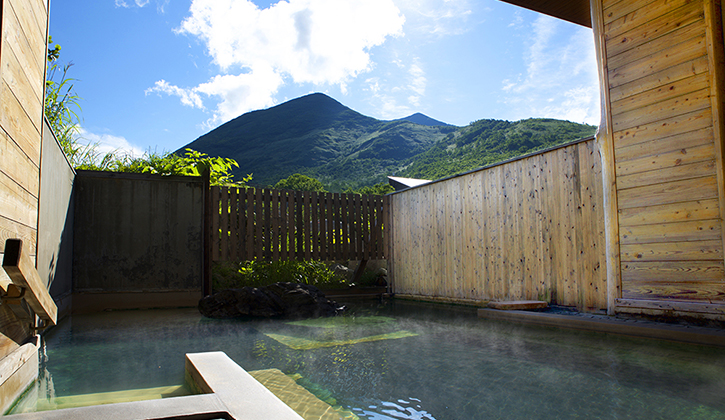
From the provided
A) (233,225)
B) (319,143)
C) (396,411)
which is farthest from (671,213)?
(319,143)

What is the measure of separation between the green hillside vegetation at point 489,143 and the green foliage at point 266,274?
23.3m

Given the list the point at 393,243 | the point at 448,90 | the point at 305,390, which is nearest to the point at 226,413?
the point at 305,390

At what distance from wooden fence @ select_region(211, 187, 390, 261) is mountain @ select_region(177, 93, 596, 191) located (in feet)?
84.0

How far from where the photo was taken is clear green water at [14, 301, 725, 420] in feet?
5.54

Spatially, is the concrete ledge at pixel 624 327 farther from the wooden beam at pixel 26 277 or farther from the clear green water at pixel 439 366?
the wooden beam at pixel 26 277

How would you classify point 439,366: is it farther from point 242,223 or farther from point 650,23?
point 242,223

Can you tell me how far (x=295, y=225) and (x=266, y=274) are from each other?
101cm

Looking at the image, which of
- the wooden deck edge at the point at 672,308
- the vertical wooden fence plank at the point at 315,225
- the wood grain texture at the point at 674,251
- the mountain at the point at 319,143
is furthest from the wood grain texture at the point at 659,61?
the mountain at the point at 319,143

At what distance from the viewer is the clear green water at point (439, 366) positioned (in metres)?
1.69

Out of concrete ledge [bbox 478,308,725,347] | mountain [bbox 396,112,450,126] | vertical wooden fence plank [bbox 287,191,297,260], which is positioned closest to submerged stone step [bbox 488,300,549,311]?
concrete ledge [bbox 478,308,725,347]

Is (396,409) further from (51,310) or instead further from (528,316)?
(528,316)

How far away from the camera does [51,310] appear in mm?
1870

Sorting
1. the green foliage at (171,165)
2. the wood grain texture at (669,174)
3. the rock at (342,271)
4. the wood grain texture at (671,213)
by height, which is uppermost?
the green foliage at (171,165)

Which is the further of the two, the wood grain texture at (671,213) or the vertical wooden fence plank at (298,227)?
the vertical wooden fence plank at (298,227)
